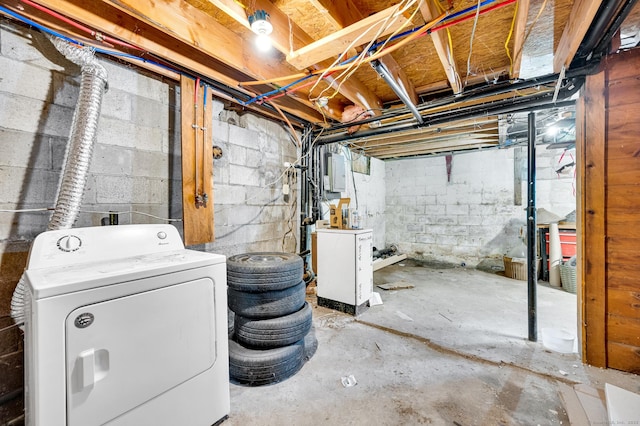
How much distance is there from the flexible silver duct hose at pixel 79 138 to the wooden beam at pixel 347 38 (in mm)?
1183

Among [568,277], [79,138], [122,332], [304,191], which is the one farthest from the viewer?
[568,277]

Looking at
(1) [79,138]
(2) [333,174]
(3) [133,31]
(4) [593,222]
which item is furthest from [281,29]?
(4) [593,222]

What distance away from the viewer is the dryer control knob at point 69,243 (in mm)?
1234

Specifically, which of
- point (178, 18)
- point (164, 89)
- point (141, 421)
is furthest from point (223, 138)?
Result: point (141, 421)

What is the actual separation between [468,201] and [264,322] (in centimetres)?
468

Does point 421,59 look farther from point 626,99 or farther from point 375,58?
point 626,99

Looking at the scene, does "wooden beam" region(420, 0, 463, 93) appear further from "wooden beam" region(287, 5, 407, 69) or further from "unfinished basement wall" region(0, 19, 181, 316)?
"unfinished basement wall" region(0, 19, 181, 316)

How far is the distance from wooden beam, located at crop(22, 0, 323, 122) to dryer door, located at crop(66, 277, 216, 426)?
1610mm

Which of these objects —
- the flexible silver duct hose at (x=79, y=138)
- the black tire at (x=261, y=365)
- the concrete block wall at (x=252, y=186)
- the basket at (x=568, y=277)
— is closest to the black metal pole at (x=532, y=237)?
the basket at (x=568, y=277)

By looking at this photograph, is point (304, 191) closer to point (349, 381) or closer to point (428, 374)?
point (349, 381)

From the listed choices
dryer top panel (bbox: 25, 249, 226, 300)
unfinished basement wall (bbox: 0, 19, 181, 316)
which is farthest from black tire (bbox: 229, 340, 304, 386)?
unfinished basement wall (bbox: 0, 19, 181, 316)

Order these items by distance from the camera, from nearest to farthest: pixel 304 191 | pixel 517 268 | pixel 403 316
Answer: pixel 403 316, pixel 304 191, pixel 517 268

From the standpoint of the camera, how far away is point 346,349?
2.10 metres

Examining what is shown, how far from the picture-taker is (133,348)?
3.41 feet
